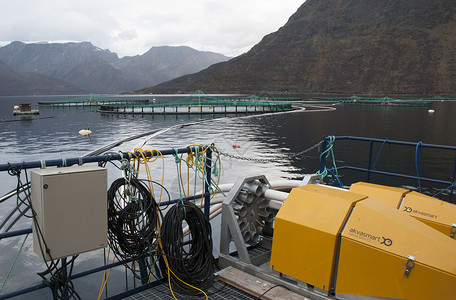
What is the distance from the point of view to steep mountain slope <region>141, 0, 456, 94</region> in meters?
146

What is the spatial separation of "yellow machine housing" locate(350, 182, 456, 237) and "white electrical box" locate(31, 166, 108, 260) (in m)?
3.38

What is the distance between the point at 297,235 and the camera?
3691mm

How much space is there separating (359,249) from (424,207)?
1.61m

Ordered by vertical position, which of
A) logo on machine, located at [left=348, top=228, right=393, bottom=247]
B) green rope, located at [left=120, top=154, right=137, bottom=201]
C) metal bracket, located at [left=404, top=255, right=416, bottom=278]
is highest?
green rope, located at [left=120, top=154, right=137, bottom=201]

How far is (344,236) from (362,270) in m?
0.33

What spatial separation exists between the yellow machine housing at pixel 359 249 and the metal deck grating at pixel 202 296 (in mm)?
518

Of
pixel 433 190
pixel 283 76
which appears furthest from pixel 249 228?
pixel 283 76

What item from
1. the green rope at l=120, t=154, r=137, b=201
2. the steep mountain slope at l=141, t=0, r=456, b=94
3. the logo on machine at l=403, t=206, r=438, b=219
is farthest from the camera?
the steep mountain slope at l=141, t=0, r=456, b=94

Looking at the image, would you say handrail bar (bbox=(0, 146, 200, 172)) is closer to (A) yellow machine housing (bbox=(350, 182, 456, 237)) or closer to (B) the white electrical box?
(B) the white electrical box

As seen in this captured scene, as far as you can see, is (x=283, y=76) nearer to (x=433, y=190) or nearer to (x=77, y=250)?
(x=433, y=190)

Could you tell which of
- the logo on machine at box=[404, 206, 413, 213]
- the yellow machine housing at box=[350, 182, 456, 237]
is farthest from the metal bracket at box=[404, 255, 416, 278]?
the logo on machine at box=[404, 206, 413, 213]

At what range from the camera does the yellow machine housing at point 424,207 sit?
4.14 metres

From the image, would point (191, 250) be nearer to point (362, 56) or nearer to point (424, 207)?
point (424, 207)

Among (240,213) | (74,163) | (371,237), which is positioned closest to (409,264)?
(371,237)
